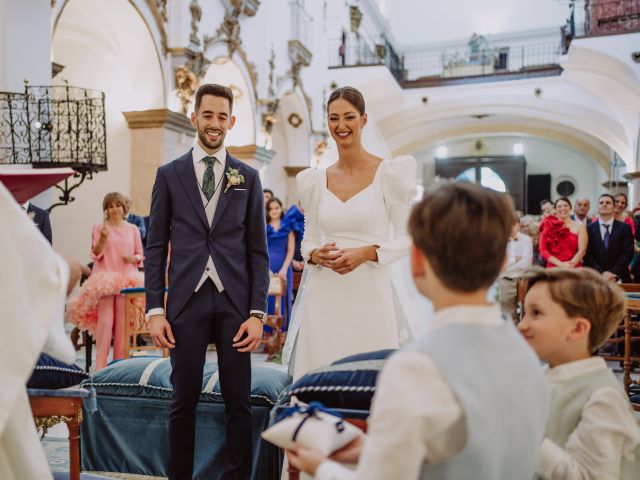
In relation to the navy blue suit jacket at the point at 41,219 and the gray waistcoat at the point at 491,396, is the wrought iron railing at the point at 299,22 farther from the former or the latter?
the gray waistcoat at the point at 491,396

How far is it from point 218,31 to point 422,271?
1040 centimetres

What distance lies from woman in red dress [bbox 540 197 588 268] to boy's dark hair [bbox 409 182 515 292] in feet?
21.4

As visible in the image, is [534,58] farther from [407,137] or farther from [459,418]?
[459,418]

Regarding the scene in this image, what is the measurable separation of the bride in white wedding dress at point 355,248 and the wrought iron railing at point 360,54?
15.6 meters

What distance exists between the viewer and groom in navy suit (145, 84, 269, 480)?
105 inches

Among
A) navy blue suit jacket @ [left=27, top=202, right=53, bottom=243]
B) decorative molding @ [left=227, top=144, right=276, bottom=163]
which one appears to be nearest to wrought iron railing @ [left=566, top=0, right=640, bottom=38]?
decorative molding @ [left=227, top=144, right=276, bottom=163]

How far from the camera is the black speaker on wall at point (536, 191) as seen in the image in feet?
83.0

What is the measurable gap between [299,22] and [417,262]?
1450cm

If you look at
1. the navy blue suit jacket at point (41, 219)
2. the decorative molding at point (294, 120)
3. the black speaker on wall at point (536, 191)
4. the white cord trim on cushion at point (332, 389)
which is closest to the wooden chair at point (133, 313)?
the navy blue suit jacket at point (41, 219)

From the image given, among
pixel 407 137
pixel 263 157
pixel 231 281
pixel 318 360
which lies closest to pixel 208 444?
pixel 318 360

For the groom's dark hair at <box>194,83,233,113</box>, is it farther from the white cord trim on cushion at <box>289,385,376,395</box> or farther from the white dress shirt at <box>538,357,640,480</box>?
the white dress shirt at <box>538,357,640,480</box>

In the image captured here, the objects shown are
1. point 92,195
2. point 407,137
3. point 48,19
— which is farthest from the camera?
point 407,137

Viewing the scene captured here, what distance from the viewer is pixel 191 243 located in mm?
2697

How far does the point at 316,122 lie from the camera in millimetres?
16188
